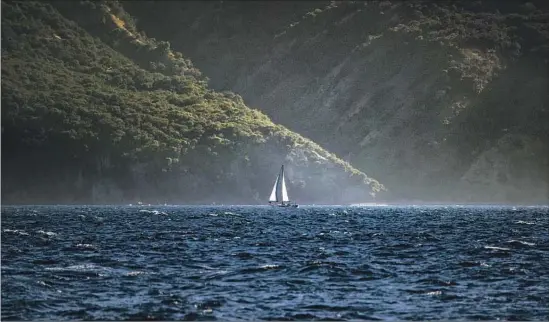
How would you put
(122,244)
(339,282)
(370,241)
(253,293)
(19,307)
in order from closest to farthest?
(19,307) → (253,293) → (339,282) → (122,244) → (370,241)

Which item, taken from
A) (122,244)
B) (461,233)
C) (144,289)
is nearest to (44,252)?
(122,244)

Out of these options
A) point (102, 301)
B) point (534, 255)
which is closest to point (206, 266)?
point (102, 301)

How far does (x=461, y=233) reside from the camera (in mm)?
87000

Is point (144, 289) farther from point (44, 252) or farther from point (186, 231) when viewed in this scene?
point (186, 231)

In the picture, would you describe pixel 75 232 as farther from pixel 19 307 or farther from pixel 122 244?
pixel 19 307

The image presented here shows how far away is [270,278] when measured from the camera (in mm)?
48219

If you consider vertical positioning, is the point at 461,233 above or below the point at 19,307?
above

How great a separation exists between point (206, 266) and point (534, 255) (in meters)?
21.5

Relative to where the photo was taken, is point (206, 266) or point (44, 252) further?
point (44, 252)

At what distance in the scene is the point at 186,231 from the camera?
289 feet

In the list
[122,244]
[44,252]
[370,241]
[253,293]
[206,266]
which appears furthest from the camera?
[370,241]

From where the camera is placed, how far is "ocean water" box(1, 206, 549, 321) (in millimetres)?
38750

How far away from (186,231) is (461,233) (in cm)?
2477

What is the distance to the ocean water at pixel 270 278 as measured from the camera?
1526 inches
